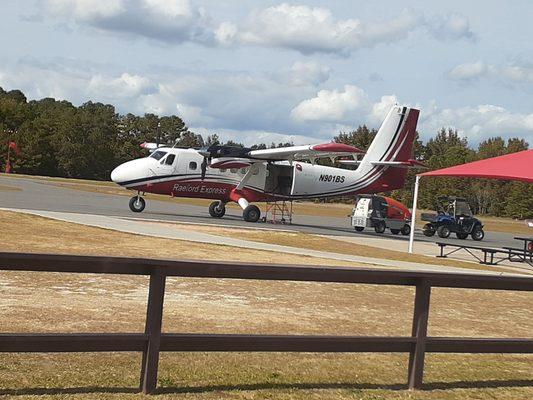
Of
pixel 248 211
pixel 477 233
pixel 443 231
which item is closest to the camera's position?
pixel 248 211

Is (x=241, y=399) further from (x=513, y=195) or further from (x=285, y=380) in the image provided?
(x=513, y=195)

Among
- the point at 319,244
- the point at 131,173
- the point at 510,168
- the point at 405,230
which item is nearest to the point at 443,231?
the point at 405,230

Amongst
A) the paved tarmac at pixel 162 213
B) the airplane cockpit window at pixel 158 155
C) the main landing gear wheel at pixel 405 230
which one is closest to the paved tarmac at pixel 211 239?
the paved tarmac at pixel 162 213

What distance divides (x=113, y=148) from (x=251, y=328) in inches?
4247

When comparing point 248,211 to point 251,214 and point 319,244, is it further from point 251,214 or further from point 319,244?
point 319,244

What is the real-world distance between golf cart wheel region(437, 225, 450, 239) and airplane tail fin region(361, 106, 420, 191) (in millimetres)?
3399

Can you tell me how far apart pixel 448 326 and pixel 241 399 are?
252 inches

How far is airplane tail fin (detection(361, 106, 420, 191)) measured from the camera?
39906 mm

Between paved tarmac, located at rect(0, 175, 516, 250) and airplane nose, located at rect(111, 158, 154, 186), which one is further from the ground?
airplane nose, located at rect(111, 158, 154, 186)

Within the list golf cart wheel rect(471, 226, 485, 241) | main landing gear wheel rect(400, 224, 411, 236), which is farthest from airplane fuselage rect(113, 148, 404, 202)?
golf cart wheel rect(471, 226, 485, 241)

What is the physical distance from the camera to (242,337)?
6531 mm

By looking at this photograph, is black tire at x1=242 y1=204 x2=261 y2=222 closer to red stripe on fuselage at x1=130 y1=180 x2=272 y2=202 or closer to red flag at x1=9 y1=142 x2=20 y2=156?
red stripe on fuselage at x1=130 y1=180 x2=272 y2=202

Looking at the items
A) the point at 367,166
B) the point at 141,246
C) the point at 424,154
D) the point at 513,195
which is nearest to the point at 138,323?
the point at 141,246

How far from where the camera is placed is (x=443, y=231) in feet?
127
